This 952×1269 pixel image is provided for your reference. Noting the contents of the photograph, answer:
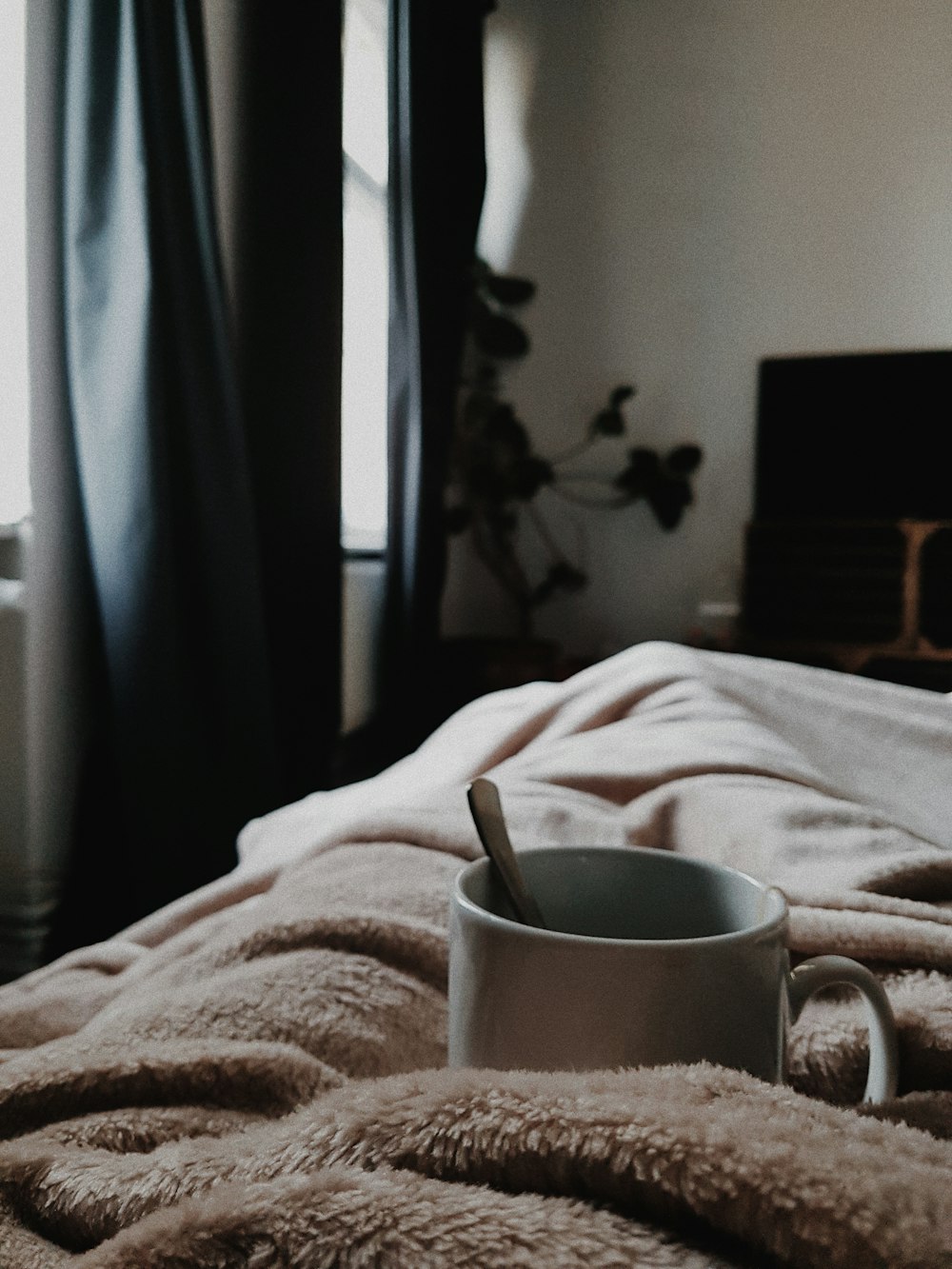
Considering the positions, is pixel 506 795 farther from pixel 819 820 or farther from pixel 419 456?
pixel 419 456

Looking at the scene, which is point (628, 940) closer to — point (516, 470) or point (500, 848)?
point (500, 848)

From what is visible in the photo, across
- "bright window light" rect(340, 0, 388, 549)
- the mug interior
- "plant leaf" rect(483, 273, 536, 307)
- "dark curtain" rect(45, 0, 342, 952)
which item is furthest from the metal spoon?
"plant leaf" rect(483, 273, 536, 307)

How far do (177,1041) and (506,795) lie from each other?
0.35 meters

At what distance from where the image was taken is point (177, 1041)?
1.15 feet

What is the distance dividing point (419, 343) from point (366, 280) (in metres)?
0.47

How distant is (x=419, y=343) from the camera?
9.41 feet

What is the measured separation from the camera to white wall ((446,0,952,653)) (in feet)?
11.8

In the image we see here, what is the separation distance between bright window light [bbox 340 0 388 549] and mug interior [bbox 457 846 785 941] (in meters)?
2.64

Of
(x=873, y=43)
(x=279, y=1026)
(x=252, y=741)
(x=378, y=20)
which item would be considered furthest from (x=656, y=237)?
(x=279, y=1026)

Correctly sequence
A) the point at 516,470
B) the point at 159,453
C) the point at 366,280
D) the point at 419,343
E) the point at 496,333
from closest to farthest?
the point at 159,453 → the point at 419,343 → the point at 366,280 → the point at 516,470 → the point at 496,333

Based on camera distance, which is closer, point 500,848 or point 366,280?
point 500,848

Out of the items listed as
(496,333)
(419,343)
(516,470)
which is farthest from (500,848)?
(496,333)

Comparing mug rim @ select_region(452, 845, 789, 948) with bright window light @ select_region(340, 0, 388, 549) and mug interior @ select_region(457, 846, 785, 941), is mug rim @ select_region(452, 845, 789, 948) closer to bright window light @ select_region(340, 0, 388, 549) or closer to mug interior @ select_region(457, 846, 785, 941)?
mug interior @ select_region(457, 846, 785, 941)

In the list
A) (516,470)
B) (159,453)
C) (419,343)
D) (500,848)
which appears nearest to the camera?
(500,848)
